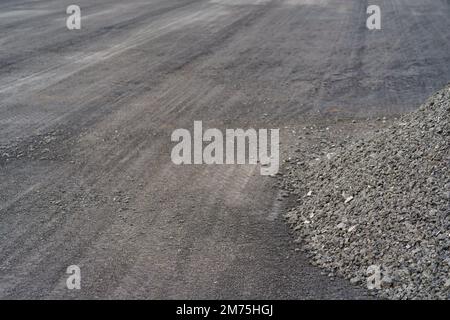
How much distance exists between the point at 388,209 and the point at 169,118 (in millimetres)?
4780

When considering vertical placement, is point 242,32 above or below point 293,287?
above

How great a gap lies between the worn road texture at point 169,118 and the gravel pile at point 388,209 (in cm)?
30

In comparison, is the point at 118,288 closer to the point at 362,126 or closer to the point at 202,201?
the point at 202,201

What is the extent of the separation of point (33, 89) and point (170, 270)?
704 centimetres

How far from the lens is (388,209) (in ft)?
18.5

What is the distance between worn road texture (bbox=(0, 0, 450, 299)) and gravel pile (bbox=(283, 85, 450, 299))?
0.30 meters

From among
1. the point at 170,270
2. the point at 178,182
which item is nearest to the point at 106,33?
the point at 178,182

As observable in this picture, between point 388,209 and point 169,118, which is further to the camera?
point 169,118

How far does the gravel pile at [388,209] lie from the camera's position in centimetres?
497

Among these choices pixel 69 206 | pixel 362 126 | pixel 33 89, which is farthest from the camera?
pixel 33 89

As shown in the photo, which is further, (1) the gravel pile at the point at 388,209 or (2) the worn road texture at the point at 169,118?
(2) the worn road texture at the point at 169,118

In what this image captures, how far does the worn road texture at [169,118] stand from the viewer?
218 inches

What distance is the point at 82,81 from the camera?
11609 mm

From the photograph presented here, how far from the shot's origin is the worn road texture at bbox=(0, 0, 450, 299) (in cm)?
554
